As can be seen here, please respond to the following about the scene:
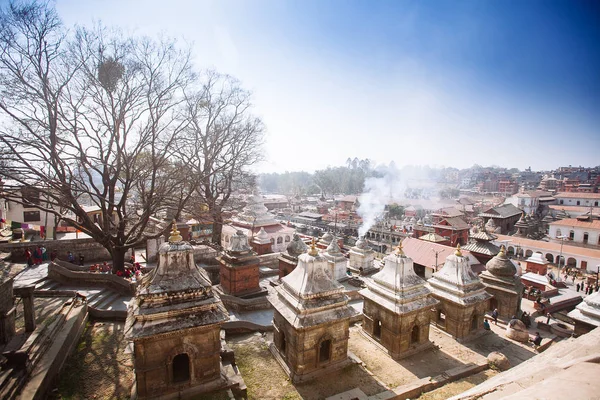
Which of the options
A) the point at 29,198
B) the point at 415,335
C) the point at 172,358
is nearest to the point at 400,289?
the point at 415,335

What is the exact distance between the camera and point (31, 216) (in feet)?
91.4

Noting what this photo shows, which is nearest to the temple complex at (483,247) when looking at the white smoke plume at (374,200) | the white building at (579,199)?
the white smoke plume at (374,200)

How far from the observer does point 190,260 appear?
8.38 m

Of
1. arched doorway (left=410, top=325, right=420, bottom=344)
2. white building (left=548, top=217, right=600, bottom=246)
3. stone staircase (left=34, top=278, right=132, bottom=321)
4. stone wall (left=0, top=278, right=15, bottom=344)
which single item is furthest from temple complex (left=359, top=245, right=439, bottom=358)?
white building (left=548, top=217, right=600, bottom=246)

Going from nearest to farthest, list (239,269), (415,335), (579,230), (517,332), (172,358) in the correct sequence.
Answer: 1. (172,358)
2. (415,335)
3. (517,332)
4. (239,269)
5. (579,230)

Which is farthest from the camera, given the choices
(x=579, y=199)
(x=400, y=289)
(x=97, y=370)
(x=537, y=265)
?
(x=579, y=199)

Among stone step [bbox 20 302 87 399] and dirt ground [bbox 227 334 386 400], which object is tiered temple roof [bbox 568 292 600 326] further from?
stone step [bbox 20 302 87 399]

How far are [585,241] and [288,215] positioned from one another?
46387mm

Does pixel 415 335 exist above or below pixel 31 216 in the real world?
below

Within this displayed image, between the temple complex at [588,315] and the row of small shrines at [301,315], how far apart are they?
3.15 meters

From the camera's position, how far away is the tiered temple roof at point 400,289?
1088 centimetres

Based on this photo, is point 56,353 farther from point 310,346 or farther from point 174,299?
point 310,346

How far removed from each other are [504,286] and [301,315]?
1130 centimetres

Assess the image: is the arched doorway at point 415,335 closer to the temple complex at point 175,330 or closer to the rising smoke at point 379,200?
the temple complex at point 175,330
